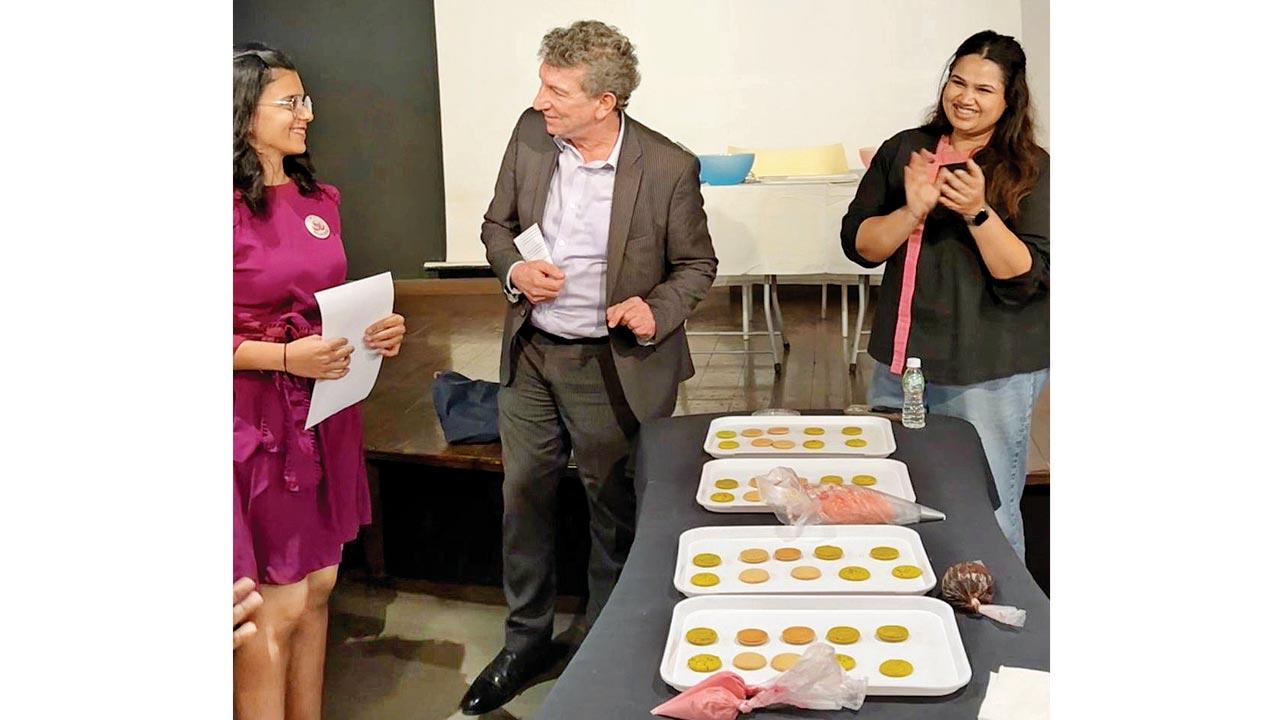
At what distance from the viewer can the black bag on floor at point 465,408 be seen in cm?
357

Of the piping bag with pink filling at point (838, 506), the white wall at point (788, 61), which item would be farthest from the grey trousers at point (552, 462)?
the white wall at point (788, 61)

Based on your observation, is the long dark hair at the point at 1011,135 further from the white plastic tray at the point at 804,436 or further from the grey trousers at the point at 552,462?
the grey trousers at the point at 552,462

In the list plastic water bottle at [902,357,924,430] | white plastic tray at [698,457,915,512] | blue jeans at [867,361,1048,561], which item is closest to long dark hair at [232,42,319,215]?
white plastic tray at [698,457,915,512]

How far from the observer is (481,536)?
11.8 ft

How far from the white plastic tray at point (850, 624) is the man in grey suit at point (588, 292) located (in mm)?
1187

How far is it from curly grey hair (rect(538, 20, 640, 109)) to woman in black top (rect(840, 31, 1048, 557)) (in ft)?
1.94

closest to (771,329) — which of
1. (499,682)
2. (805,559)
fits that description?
(499,682)

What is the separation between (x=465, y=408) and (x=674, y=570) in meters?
1.99

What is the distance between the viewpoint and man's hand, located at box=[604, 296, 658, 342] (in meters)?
2.67
